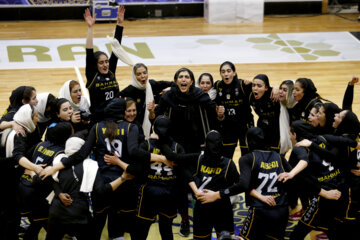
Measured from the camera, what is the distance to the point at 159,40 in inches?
531

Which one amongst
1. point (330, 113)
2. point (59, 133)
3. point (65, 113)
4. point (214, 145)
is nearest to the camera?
point (214, 145)

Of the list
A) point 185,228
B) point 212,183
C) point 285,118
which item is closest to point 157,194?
point 212,183

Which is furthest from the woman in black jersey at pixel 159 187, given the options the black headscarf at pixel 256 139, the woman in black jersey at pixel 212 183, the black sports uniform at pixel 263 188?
the black headscarf at pixel 256 139

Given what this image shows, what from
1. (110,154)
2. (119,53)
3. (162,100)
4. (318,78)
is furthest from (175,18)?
(110,154)

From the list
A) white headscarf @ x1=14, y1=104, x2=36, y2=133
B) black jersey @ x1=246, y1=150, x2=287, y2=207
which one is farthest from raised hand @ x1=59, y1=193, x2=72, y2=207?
black jersey @ x1=246, y1=150, x2=287, y2=207

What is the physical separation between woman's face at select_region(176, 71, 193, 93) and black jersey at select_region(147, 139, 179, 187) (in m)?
1.05

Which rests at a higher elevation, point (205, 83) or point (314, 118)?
point (205, 83)

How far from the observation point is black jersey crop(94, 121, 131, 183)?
515cm

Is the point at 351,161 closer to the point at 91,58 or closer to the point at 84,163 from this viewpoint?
the point at 84,163

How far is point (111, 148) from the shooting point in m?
5.16

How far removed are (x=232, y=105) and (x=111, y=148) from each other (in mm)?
2066

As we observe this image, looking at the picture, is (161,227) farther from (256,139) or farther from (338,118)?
(338,118)

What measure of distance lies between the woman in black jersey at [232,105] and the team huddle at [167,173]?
25.0 inches

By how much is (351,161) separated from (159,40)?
29.0 ft
